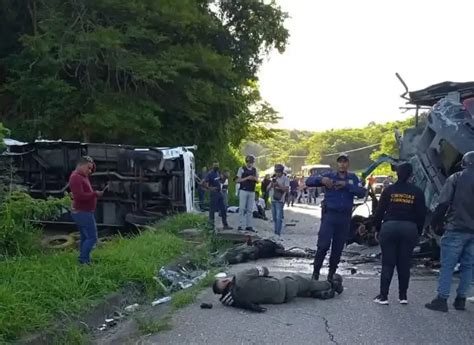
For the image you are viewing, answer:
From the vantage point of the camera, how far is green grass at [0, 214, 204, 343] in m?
4.93

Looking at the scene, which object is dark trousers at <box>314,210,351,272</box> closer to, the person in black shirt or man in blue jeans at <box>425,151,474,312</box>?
the person in black shirt

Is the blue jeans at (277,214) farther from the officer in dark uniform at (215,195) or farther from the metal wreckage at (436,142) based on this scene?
the metal wreckage at (436,142)

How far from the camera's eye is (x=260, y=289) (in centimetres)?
653

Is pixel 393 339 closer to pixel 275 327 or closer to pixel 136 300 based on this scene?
pixel 275 327

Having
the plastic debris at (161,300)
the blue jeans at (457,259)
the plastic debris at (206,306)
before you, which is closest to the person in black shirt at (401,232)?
the blue jeans at (457,259)

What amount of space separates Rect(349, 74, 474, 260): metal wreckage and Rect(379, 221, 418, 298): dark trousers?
1.43 m

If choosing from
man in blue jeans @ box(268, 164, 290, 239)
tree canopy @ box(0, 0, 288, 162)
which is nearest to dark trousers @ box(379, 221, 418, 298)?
man in blue jeans @ box(268, 164, 290, 239)

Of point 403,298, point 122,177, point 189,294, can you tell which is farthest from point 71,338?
point 122,177

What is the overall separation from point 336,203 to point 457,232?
151cm

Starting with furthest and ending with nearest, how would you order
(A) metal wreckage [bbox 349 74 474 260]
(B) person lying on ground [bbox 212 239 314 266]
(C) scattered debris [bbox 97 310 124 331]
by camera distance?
(B) person lying on ground [bbox 212 239 314 266], (A) metal wreckage [bbox 349 74 474 260], (C) scattered debris [bbox 97 310 124 331]

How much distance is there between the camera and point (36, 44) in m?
17.3

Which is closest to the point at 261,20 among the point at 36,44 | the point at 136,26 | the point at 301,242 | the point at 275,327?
the point at 136,26

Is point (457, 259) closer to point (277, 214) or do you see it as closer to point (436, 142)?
point (436, 142)

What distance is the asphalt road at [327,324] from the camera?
5441mm
